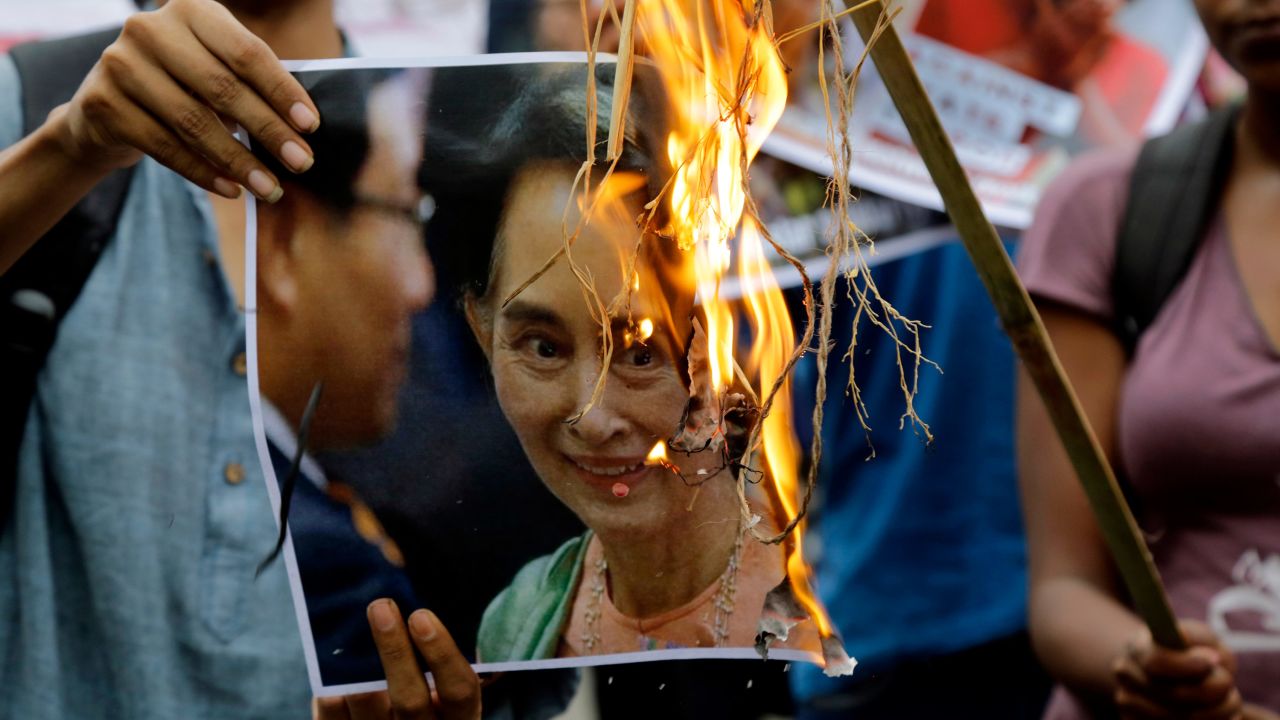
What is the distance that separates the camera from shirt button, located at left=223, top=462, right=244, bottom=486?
3.87ft

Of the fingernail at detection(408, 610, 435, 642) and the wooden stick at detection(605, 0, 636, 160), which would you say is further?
the fingernail at detection(408, 610, 435, 642)

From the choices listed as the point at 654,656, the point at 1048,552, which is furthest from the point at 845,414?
the point at 654,656

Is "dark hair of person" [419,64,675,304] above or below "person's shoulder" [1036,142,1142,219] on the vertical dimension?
above

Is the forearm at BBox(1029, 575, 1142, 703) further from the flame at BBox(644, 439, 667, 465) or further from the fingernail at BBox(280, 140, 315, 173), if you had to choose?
the fingernail at BBox(280, 140, 315, 173)

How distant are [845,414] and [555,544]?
3.35 feet

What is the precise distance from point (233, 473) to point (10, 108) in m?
0.39

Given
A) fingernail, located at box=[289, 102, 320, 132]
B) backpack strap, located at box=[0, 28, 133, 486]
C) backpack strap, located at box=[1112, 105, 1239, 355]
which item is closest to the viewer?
fingernail, located at box=[289, 102, 320, 132]

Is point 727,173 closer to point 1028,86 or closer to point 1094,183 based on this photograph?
point 1094,183

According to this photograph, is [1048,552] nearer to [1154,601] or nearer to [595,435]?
[1154,601]

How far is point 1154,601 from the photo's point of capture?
2.92ft

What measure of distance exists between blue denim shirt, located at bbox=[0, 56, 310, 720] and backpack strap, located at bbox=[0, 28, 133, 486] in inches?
0.6

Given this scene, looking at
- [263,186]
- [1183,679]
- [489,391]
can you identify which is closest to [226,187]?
[263,186]

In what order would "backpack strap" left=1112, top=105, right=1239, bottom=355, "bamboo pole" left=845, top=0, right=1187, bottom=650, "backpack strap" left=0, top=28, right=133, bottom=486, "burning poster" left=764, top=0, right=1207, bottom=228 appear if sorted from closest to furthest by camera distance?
"bamboo pole" left=845, top=0, right=1187, bottom=650, "backpack strap" left=0, top=28, right=133, bottom=486, "backpack strap" left=1112, top=105, right=1239, bottom=355, "burning poster" left=764, top=0, right=1207, bottom=228

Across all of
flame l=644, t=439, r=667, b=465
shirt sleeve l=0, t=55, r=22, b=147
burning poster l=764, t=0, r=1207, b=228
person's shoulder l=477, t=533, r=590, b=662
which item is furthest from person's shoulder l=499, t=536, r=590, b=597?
burning poster l=764, t=0, r=1207, b=228
